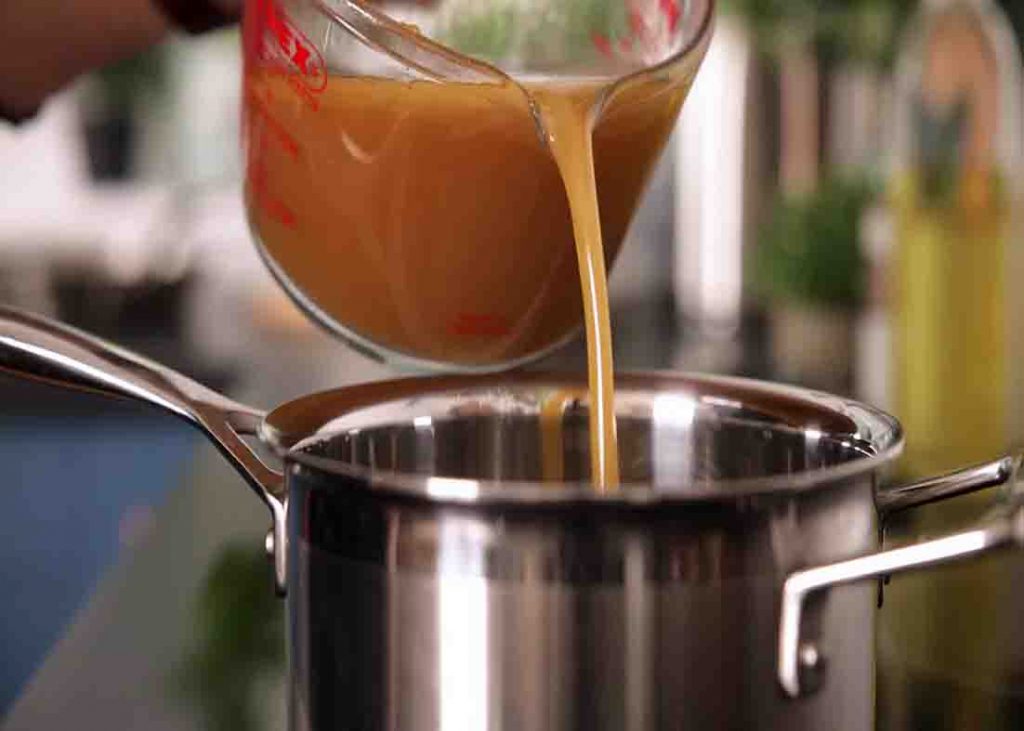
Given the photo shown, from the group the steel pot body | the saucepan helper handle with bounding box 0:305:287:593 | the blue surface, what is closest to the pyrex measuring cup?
the saucepan helper handle with bounding box 0:305:287:593

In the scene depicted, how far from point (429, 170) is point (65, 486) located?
1.67 meters

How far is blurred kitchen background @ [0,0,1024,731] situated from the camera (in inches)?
29.7

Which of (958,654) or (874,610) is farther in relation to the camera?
(958,654)

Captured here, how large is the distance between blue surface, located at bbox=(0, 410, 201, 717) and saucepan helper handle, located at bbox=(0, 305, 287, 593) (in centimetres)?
156

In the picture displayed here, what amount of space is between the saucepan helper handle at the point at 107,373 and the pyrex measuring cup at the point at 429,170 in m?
0.12

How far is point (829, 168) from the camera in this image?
6.41 feet

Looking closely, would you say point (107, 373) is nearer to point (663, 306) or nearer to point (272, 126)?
point (272, 126)

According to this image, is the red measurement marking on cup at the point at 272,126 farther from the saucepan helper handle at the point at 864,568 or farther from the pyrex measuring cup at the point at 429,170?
the saucepan helper handle at the point at 864,568

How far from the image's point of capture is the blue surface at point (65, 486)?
7.14 feet

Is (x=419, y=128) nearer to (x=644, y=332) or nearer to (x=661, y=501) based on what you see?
(x=661, y=501)

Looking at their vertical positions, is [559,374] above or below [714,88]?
below

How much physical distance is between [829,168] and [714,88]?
0.76 ft

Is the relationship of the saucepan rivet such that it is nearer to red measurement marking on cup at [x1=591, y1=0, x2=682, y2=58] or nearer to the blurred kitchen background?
the blurred kitchen background

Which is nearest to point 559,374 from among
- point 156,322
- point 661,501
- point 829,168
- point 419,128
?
point 419,128
